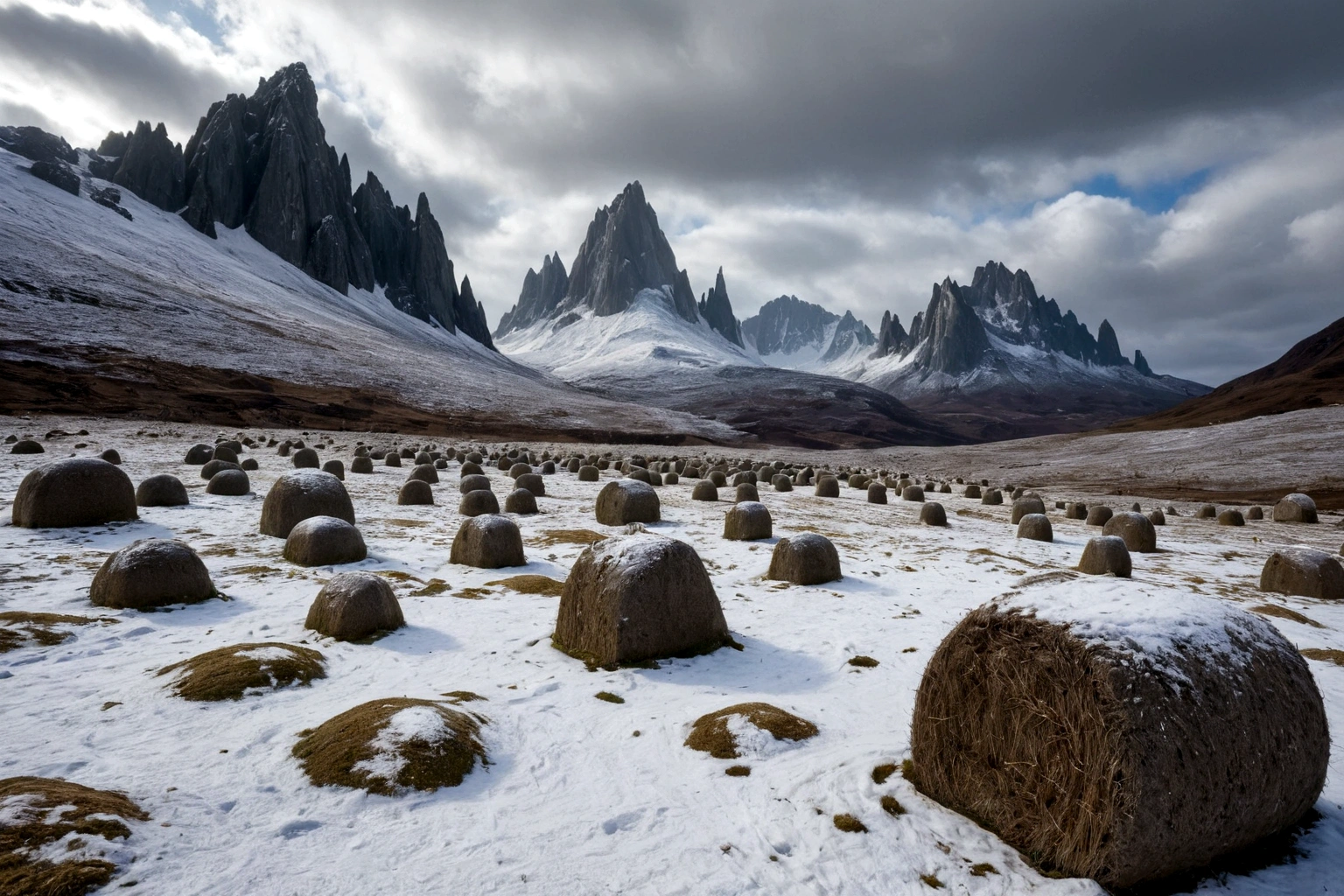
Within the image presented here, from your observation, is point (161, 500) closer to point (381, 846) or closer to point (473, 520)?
point (473, 520)

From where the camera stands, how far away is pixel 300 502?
16.5 metres

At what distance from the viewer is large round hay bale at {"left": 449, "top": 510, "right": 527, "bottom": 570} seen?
1448 cm

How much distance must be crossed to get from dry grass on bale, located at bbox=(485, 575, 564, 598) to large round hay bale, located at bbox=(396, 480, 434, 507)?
35.4 feet

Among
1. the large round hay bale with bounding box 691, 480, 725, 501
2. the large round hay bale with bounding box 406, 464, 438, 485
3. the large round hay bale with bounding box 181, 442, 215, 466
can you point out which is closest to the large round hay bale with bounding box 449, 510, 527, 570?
the large round hay bale with bounding box 406, 464, 438, 485

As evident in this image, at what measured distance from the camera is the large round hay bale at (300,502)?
16344 millimetres

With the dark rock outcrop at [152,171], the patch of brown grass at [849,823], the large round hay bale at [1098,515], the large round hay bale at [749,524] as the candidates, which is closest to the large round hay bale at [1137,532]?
the large round hay bale at [1098,515]

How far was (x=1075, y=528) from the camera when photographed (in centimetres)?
2644

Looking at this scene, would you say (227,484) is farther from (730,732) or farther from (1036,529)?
(1036,529)

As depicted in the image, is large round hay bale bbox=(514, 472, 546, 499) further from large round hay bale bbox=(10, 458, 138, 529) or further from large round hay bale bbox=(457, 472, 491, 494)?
large round hay bale bbox=(10, 458, 138, 529)

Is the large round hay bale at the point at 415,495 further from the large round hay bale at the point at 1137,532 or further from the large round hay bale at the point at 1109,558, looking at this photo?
the large round hay bale at the point at 1137,532

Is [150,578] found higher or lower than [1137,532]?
lower

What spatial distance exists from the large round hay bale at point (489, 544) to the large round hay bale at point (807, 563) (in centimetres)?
571

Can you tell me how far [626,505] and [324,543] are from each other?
9527 millimetres

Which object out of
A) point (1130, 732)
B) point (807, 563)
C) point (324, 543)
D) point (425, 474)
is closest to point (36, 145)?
point (425, 474)
